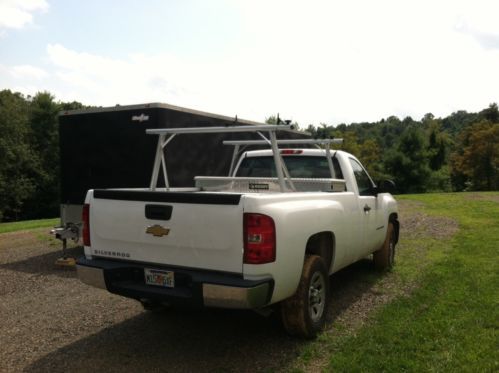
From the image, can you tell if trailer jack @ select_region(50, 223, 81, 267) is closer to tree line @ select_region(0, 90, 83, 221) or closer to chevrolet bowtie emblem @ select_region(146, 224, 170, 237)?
chevrolet bowtie emblem @ select_region(146, 224, 170, 237)

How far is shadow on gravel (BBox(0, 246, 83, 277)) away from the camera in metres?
7.53

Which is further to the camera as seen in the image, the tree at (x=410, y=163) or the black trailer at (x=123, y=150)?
the tree at (x=410, y=163)

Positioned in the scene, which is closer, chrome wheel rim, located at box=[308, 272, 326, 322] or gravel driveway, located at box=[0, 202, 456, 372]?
gravel driveway, located at box=[0, 202, 456, 372]

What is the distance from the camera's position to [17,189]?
115ft

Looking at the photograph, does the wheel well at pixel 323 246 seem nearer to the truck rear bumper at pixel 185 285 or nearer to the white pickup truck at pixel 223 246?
the white pickup truck at pixel 223 246

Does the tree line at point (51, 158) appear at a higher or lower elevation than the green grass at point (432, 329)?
higher

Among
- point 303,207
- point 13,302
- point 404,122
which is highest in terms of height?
point 404,122

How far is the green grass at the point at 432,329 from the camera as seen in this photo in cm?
379

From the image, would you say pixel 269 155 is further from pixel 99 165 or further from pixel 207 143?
pixel 99 165

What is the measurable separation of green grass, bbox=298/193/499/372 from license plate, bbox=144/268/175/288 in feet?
4.24

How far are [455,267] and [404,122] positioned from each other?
6123 inches

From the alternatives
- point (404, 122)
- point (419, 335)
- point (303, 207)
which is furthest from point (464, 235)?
point (404, 122)

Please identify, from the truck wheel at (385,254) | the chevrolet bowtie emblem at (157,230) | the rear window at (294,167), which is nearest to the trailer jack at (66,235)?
the rear window at (294,167)

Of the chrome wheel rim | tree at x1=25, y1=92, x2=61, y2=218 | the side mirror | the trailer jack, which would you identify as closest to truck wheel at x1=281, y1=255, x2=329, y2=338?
the chrome wheel rim
